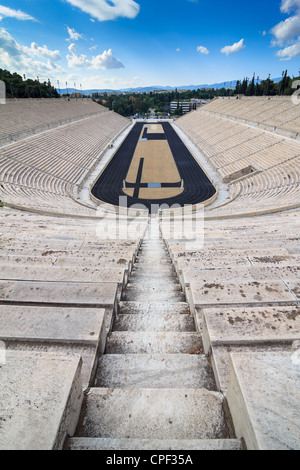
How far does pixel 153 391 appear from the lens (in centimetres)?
175

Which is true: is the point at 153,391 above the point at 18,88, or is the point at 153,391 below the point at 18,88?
below

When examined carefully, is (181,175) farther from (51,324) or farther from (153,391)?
(153,391)

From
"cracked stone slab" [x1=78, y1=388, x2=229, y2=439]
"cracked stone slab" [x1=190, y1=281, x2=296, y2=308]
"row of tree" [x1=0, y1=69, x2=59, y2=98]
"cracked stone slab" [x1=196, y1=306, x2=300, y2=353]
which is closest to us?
"cracked stone slab" [x1=78, y1=388, x2=229, y2=439]

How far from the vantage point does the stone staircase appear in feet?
4.64

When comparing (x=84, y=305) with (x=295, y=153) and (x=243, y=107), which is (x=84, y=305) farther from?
(x=243, y=107)

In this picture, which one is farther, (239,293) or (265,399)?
(239,293)

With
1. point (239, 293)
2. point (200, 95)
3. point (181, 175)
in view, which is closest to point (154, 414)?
point (239, 293)

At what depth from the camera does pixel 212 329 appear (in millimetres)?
2111

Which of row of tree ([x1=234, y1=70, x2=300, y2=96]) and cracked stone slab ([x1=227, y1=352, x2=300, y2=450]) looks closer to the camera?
cracked stone slab ([x1=227, y1=352, x2=300, y2=450])

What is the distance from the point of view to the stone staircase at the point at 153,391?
141cm

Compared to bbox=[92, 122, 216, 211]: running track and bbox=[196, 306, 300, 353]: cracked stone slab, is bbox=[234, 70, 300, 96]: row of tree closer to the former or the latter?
bbox=[92, 122, 216, 211]: running track

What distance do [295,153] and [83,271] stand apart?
915 inches

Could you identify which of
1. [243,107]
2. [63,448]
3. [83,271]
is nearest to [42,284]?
[83,271]

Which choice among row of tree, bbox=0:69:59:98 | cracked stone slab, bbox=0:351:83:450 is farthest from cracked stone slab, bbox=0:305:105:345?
row of tree, bbox=0:69:59:98
